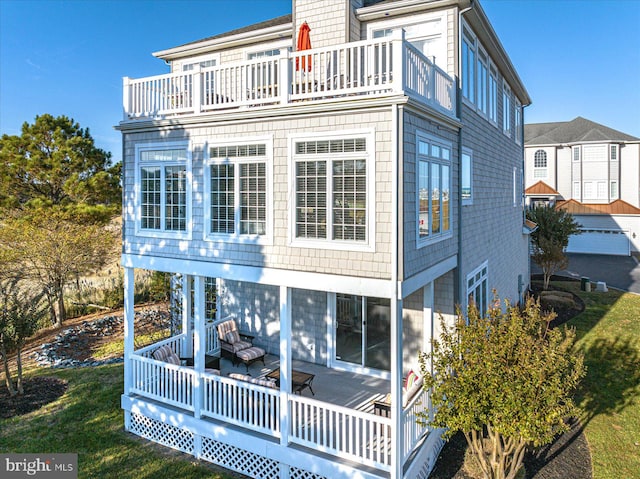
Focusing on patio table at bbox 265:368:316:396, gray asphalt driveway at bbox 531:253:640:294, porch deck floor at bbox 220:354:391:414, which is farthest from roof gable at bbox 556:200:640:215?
patio table at bbox 265:368:316:396

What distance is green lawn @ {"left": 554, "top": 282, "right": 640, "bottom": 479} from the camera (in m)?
8.43

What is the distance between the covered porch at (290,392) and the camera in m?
7.07

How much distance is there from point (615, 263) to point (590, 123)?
800 inches

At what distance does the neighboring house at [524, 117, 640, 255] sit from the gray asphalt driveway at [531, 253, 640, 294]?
2.17 m

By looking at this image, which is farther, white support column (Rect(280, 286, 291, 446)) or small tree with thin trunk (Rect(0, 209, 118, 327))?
small tree with thin trunk (Rect(0, 209, 118, 327))

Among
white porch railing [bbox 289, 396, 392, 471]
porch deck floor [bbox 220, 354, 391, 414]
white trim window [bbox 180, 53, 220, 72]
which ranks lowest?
porch deck floor [bbox 220, 354, 391, 414]

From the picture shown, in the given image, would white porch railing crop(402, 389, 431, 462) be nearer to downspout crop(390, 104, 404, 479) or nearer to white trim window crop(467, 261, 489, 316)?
downspout crop(390, 104, 404, 479)

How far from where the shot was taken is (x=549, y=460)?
328 inches

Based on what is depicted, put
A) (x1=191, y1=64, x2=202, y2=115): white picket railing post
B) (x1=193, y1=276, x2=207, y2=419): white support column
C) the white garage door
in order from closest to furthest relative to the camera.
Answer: (x1=193, y1=276, x2=207, y2=419): white support column
(x1=191, y1=64, x2=202, y2=115): white picket railing post
the white garage door

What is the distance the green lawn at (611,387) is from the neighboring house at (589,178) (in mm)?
20261

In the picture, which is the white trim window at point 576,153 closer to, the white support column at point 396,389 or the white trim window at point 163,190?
the white support column at point 396,389

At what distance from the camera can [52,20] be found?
30.6m

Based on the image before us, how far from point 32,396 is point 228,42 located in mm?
11299

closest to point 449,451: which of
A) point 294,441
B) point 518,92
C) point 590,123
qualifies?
point 294,441
